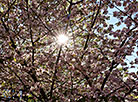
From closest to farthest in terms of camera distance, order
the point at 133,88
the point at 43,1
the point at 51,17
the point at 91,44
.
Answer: the point at 133,88 < the point at 91,44 < the point at 43,1 < the point at 51,17

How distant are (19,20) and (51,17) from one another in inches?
67.2

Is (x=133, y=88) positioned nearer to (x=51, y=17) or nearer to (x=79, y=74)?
(x=79, y=74)

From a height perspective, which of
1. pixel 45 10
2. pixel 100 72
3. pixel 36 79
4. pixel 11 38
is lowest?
pixel 100 72

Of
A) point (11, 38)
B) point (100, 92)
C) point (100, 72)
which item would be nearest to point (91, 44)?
point (100, 72)

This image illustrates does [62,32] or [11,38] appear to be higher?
[11,38]

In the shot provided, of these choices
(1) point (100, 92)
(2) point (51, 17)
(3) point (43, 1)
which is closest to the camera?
(1) point (100, 92)

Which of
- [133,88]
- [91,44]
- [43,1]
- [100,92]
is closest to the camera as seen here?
[133,88]

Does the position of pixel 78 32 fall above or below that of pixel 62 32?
above

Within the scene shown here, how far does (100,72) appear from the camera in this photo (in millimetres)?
6383

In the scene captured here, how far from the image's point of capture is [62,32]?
6.29m

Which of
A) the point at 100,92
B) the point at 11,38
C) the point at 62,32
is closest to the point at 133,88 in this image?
the point at 100,92

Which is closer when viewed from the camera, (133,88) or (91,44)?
(133,88)

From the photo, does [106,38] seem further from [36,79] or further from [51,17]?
[36,79]

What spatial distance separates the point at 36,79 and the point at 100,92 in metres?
2.91
